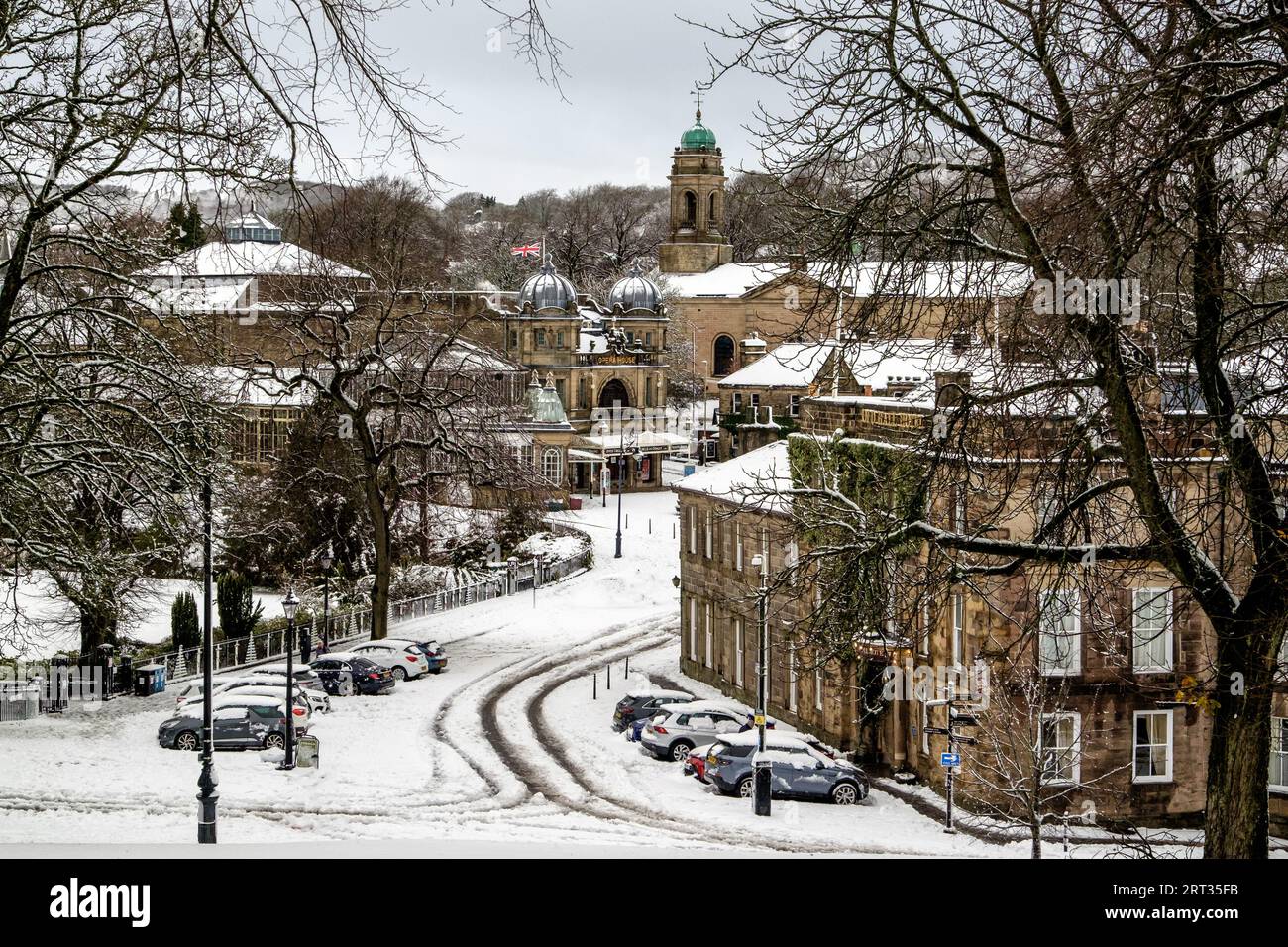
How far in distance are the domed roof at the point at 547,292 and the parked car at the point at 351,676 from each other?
5414 cm

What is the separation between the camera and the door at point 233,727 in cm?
3484

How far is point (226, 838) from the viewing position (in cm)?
2547

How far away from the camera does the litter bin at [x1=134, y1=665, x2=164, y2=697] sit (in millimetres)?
40000

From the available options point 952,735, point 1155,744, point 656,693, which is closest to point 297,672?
point 656,693

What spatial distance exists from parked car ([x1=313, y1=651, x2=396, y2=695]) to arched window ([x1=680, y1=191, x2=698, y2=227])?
8385 centimetres

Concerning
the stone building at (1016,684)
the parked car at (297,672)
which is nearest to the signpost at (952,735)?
the stone building at (1016,684)

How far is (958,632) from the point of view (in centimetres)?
3122

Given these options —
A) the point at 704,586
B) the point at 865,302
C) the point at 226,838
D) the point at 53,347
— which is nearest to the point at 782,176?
the point at 865,302

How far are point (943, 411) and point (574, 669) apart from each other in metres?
34.3

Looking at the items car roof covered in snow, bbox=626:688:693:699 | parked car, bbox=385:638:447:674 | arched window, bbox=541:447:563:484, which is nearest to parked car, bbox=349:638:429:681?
parked car, bbox=385:638:447:674

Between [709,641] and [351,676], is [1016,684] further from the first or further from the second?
[351,676]

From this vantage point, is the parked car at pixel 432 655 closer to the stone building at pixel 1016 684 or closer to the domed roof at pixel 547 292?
the stone building at pixel 1016 684

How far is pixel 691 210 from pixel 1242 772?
377 ft

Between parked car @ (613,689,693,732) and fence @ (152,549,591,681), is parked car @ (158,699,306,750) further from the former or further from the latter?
fence @ (152,549,591,681)
